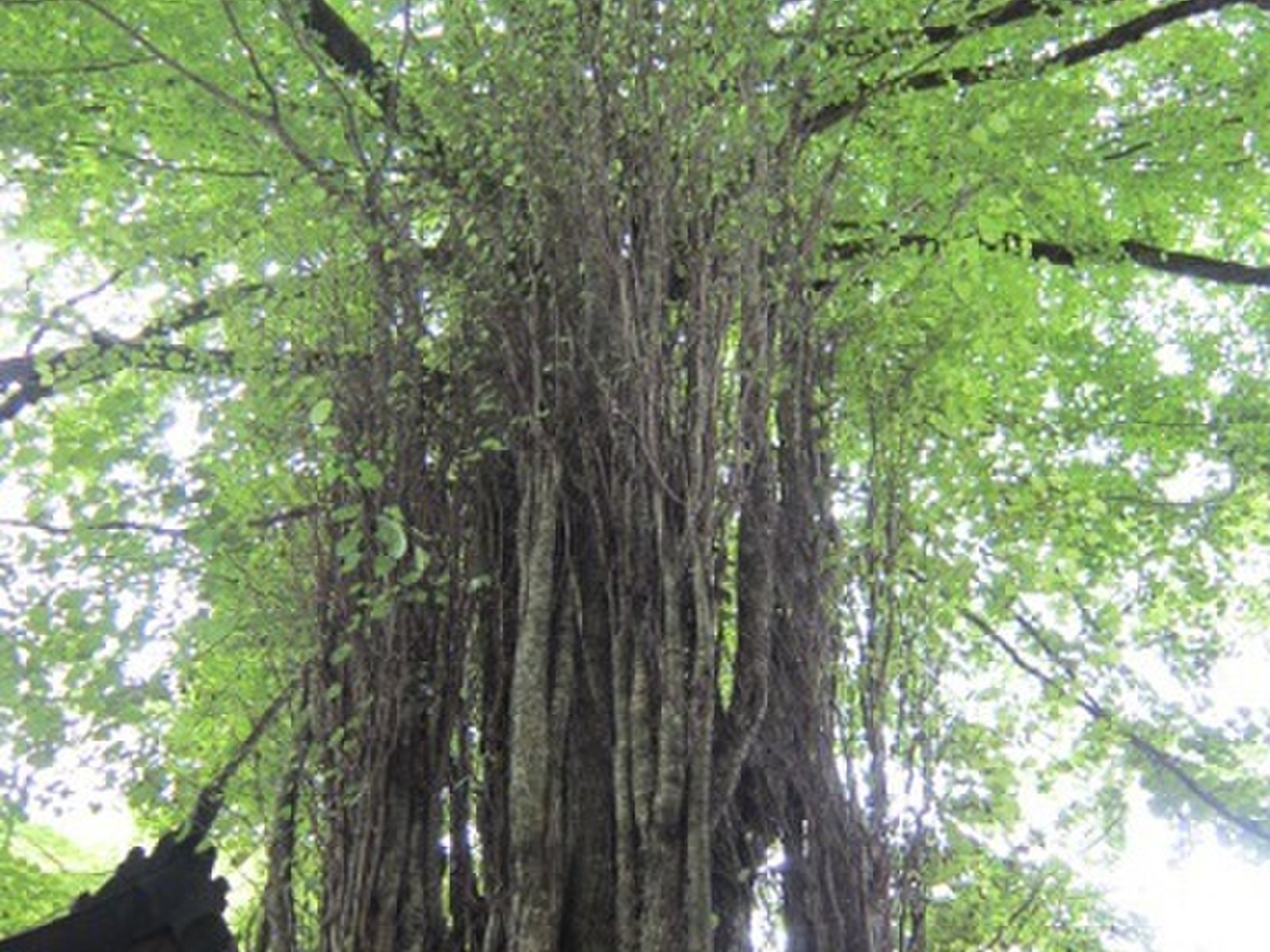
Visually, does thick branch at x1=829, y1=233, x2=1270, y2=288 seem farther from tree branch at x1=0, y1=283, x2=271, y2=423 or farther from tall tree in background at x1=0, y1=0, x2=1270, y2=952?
tree branch at x1=0, y1=283, x2=271, y2=423

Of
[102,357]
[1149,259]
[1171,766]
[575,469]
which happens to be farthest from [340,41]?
[1171,766]

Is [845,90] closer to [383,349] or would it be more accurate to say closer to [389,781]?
[383,349]

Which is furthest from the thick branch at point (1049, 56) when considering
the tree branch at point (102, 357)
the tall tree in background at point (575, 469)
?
the tree branch at point (102, 357)

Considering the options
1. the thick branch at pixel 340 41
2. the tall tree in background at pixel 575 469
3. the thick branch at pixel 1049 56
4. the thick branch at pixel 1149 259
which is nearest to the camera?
the tall tree in background at pixel 575 469

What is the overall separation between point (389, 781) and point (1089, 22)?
5707 mm

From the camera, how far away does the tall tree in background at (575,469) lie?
11.2ft

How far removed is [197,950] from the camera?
4.07 meters

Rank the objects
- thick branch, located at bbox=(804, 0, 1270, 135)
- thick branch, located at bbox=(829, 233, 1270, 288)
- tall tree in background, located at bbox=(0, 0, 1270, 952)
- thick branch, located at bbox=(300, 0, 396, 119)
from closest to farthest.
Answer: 1. tall tree in background, located at bbox=(0, 0, 1270, 952)
2. thick branch, located at bbox=(804, 0, 1270, 135)
3. thick branch, located at bbox=(300, 0, 396, 119)
4. thick branch, located at bbox=(829, 233, 1270, 288)

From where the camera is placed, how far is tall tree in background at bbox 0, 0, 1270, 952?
3416 mm

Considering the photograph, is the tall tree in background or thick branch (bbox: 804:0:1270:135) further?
thick branch (bbox: 804:0:1270:135)

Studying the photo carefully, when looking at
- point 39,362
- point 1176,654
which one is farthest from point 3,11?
point 1176,654

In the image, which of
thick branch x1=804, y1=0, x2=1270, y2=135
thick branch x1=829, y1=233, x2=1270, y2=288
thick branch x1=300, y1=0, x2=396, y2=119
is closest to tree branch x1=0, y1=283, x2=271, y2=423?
thick branch x1=300, y1=0, x2=396, y2=119

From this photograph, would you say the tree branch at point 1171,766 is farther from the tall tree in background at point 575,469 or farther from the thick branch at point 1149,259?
the thick branch at point 1149,259

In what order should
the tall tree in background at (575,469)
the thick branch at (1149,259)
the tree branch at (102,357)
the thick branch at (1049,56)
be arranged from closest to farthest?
the tall tree in background at (575,469) < the tree branch at (102,357) < the thick branch at (1049,56) < the thick branch at (1149,259)
